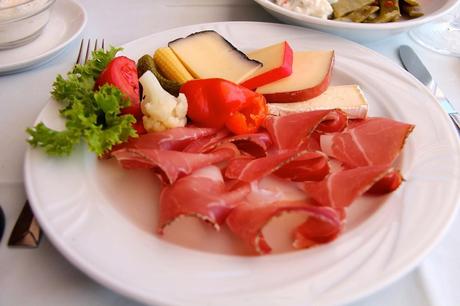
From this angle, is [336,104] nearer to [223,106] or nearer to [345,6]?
[223,106]

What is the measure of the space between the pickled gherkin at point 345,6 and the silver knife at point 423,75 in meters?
0.22

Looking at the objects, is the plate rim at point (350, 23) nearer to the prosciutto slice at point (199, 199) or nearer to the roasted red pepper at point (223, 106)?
the roasted red pepper at point (223, 106)

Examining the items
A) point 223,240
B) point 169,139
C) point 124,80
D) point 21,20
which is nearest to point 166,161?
point 169,139

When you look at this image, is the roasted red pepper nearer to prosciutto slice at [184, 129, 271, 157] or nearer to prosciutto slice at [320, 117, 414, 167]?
prosciutto slice at [184, 129, 271, 157]

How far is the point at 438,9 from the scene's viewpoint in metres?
1.78

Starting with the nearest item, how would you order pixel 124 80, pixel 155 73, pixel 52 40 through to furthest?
pixel 124 80 < pixel 155 73 < pixel 52 40

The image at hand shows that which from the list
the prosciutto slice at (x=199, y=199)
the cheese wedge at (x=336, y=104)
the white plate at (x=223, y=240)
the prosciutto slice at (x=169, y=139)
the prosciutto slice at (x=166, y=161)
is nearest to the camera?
the white plate at (x=223, y=240)

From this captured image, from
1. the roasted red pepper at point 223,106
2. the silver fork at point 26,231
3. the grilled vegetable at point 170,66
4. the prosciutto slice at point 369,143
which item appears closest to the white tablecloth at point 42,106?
the silver fork at point 26,231

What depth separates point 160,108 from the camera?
3.93ft

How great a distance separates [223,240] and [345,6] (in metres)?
1.11

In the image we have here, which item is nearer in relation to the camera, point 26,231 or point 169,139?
point 26,231

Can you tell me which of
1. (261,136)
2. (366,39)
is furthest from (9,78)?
(366,39)

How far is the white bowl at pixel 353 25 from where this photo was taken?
157 centimetres

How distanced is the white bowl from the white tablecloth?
0.10 metres
